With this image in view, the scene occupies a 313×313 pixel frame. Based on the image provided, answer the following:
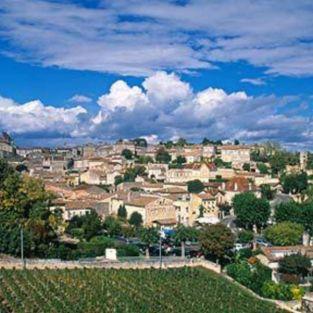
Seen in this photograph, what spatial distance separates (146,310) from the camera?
2789 cm

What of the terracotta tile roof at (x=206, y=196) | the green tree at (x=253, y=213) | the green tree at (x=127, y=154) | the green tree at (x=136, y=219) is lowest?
the green tree at (x=136, y=219)

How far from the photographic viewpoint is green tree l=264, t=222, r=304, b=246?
50.5m

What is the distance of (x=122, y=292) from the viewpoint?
1199 inches

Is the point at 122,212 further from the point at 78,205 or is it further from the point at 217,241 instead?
the point at 217,241

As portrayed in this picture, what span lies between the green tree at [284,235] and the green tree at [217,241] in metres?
10.1

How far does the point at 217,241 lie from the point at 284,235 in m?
11.5

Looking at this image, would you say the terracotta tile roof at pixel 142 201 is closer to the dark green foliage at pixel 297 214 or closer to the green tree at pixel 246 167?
the dark green foliage at pixel 297 214

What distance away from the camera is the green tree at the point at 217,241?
40875mm

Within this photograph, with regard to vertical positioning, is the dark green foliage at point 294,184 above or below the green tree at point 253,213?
above

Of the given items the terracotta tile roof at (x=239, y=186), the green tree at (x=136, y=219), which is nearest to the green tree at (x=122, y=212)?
the green tree at (x=136, y=219)

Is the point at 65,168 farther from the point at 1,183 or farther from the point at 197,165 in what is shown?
the point at 1,183

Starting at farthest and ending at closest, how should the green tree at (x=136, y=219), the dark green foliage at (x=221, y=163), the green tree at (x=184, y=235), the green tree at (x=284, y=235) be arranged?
the dark green foliage at (x=221, y=163)
the green tree at (x=136, y=219)
the green tree at (x=284, y=235)
the green tree at (x=184, y=235)

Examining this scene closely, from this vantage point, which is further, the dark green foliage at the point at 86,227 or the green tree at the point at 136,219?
the green tree at the point at 136,219

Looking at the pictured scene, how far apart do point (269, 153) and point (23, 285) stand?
103 meters
